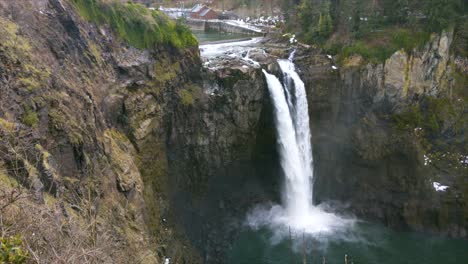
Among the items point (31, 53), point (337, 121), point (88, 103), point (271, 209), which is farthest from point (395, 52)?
point (31, 53)

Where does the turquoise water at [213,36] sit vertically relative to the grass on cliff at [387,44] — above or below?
below

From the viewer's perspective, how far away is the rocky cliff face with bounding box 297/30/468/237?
1062 inches

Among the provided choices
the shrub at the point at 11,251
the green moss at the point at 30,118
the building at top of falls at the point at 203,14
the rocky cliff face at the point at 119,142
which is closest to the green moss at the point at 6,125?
the rocky cliff face at the point at 119,142

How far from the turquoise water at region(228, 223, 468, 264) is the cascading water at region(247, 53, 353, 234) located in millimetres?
1290

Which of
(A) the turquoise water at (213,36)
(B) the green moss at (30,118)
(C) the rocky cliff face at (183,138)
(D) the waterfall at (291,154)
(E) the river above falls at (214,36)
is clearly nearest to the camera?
(B) the green moss at (30,118)

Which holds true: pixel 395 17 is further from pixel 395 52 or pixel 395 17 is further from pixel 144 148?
pixel 144 148

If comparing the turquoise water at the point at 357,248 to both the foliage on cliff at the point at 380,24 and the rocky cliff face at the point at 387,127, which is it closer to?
the rocky cliff face at the point at 387,127

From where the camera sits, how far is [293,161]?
88.2 ft

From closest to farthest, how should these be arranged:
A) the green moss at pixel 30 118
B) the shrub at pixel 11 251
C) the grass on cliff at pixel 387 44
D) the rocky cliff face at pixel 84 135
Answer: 1. the shrub at pixel 11 251
2. the rocky cliff face at pixel 84 135
3. the green moss at pixel 30 118
4. the grass on cliff at pixel 387 44

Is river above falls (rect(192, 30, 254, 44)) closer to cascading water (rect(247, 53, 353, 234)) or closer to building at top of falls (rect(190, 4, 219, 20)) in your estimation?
building at top of falls (rect(190, 4, 219, 20))

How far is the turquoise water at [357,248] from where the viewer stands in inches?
917

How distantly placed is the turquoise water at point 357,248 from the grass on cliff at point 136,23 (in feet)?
39.4

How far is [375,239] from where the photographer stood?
82.6ft

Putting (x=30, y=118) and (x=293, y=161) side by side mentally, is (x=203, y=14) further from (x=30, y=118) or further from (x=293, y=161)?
(x=30, y=118)
